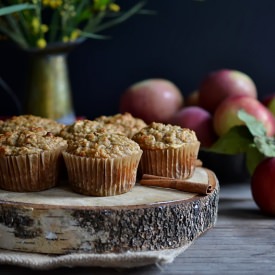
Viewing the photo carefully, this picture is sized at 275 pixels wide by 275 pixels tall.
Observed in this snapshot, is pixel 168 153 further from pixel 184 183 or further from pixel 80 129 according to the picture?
pixel 80 129

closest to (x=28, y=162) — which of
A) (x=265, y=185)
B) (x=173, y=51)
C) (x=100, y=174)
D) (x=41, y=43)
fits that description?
(x=100, y=174)

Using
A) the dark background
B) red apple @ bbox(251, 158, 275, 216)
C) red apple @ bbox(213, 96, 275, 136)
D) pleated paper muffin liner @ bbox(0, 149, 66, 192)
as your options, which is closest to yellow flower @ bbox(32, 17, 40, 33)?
the dark background

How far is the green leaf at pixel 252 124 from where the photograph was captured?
173 cm

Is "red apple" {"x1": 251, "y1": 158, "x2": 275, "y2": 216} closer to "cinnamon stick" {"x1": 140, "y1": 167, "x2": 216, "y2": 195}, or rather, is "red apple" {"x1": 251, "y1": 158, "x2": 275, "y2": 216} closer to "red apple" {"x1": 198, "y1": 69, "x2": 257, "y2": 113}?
"cinnamon stick" {"x1": 140, "y1": 167, "x2": 216, "y2": 195}

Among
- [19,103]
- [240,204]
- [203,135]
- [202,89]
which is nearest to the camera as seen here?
[240,204]

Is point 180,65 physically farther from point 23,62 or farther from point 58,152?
point 58,152

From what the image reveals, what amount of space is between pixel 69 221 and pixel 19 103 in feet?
3.62

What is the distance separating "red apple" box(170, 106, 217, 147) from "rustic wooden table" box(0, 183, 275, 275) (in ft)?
0.99

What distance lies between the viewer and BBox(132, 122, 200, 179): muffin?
4.89 ft

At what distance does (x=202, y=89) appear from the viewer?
210 centimetres

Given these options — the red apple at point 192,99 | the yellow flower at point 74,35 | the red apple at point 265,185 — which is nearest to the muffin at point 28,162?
the red apple at point 265,185

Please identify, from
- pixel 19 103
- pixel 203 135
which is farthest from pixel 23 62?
pixel 203 135

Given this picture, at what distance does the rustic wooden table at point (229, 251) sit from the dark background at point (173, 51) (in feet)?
2.55

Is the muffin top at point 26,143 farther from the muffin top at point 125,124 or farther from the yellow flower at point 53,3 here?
the yellow flower at point 53,3
